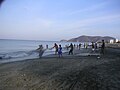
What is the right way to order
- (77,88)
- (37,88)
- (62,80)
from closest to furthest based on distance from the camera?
(77,88) → (37,88) → (62,80)

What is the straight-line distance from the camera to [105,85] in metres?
8.84


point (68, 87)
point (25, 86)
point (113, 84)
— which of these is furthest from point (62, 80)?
point (113, 84)

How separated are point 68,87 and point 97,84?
4.68 feet

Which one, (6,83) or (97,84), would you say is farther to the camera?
(6,83)

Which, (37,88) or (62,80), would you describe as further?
(62,80)

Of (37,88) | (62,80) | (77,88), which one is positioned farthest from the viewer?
(62,80)

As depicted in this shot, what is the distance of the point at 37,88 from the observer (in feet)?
30.4

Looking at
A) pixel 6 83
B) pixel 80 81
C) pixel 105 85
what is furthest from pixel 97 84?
pixel 6 83

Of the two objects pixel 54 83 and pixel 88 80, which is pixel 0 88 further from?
pixel 88 80

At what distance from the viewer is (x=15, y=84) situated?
1032cm

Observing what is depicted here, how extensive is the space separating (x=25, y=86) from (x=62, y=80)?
2.04 meters

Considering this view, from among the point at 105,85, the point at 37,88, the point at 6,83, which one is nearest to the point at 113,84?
the point at 105,85

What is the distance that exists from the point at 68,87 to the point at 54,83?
3.73ft

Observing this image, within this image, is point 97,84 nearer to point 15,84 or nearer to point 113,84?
point 113,84
